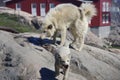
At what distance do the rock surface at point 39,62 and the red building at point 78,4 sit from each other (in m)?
35.3

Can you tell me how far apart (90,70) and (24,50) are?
254cm

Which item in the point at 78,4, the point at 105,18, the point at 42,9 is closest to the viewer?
the point at 78,4

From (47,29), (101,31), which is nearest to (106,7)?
(101,31)

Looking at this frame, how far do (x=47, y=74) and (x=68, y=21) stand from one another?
3.28 meters

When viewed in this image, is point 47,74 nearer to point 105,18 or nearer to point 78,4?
point 78,4

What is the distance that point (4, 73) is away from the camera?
43.0 feet

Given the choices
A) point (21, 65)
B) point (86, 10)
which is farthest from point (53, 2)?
point (21, 65)

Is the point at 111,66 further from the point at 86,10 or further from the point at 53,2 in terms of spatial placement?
the point at 53,2

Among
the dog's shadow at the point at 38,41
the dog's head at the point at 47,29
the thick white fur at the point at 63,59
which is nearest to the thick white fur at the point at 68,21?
the dog's head at the point at 47,29

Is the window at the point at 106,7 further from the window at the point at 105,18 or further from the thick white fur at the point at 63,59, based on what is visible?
the thick white fur at the point at 63,59

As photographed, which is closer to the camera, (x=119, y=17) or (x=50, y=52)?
(x=50, y=52)

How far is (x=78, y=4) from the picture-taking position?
51.9 metres

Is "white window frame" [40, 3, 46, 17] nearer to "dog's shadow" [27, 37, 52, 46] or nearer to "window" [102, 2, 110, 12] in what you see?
"window" [102, 2, 110, 12]

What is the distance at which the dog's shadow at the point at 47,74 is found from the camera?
13.5 m
